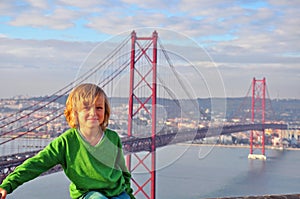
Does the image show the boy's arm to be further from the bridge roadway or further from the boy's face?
the bridge roadway

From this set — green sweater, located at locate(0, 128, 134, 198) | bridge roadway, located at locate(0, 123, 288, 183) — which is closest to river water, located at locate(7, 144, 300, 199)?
bridge roadway, located at locate(0, 123, 288, 183)

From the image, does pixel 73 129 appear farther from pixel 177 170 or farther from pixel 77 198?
pixel 177 170

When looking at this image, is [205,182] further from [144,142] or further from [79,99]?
[79,99]

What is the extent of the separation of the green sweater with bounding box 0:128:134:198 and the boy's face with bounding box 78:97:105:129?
3cm

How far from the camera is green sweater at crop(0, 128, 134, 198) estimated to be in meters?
0.86

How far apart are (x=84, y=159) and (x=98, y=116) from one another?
83 millimetres

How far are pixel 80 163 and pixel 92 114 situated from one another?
94mm

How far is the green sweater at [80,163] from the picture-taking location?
0.86m

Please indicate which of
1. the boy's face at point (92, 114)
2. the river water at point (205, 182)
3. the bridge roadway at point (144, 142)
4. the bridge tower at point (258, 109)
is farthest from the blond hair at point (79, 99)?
the bridge tower at point (258, 109)

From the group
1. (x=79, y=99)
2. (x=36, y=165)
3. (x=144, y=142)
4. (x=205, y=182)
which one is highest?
(x=79, y=99)

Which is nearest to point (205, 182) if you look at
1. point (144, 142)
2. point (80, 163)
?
point (144, 142)

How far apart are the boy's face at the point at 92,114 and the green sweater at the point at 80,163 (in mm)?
32

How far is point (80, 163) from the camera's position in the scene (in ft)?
2.91

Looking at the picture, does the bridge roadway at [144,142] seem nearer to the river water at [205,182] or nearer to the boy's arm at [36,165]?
the river water at [205,182]
